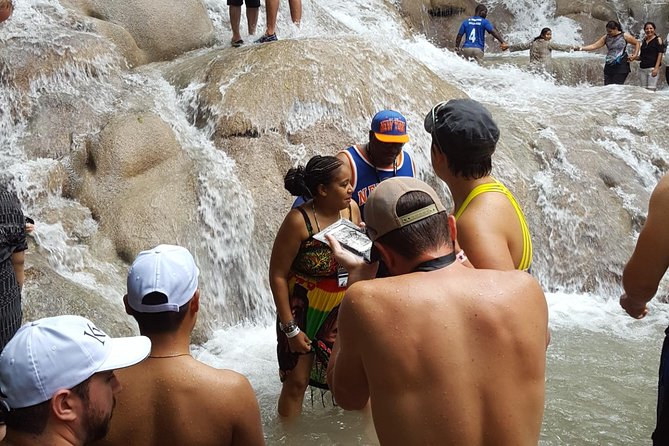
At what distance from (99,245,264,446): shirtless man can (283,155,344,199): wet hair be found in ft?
5.37

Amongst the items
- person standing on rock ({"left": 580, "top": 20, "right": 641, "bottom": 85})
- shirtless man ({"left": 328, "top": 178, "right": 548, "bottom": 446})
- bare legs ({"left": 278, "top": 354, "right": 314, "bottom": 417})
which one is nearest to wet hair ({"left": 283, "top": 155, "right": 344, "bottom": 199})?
bare legs ({"left": 278, "top": 354, "right": 314, "bottom": 417})

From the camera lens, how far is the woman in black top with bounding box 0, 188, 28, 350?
3123 millimetres

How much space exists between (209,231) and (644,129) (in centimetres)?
555

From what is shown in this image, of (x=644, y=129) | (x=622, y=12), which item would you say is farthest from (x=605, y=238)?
(x=622, y=12)

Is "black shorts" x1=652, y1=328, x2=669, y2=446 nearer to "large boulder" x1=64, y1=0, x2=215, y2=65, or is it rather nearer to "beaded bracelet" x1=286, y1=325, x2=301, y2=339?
"beaded bracelet" x1=286, y1=325, x2=301, y2=339

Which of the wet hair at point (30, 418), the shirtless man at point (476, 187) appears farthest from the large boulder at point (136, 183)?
the wet hair at point (30, 418)

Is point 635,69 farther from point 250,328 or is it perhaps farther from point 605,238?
point 250,328

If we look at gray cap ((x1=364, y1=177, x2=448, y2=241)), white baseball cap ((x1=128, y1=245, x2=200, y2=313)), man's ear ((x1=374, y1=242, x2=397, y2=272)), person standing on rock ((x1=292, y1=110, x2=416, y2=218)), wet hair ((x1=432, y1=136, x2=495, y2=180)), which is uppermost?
gray cap ((x1=364, y1=177, x2=448, y2=241))

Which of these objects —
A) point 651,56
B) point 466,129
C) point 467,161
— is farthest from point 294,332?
point 651,56

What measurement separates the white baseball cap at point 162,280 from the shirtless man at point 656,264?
155 cm

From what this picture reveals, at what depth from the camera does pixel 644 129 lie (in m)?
9.38

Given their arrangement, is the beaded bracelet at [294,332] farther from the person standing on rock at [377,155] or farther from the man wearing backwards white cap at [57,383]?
the man wearing backwards white cap at [57,383]

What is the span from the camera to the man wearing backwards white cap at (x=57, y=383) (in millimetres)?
1917

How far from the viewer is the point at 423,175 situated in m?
7.97
